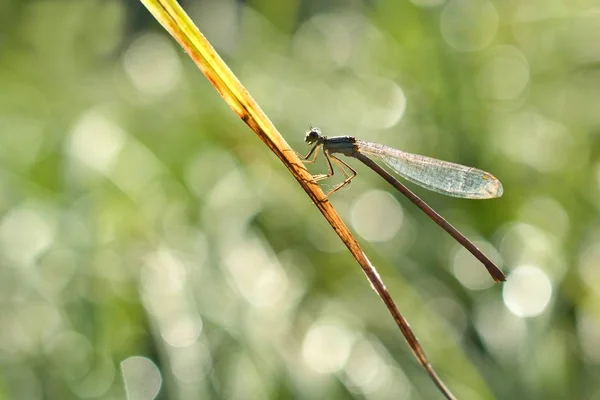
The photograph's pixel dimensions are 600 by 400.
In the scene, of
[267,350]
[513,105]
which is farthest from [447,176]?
[513,105]

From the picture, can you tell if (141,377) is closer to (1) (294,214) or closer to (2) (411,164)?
(1) (294,214)

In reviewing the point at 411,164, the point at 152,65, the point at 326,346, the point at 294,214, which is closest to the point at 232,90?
the point at 411,164

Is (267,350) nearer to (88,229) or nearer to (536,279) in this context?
(88,229)

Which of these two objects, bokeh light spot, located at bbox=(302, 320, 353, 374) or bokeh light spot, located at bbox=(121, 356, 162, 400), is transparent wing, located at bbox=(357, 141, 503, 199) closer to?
bokeh light spot, located at bbox=(302, 320, 353, 374)

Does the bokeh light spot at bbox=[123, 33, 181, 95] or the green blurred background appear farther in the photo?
the bokeh light spot at bbox=[123, 33, 181, 95]

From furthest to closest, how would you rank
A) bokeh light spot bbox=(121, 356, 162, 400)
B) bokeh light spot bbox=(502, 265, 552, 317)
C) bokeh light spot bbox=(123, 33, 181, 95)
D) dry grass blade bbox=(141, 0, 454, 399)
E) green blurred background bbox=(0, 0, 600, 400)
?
bokeh light spot bbox=(123, 33, 181, 95) → bokeh light spot bbox=(502, 265, 552, 317) → green blurred background bbox=(0, 0, 600, 400) → bokeh light spot bbox=(121, 356, 162, 400) → dry grass blade bbox=(141, 0, 454, 399)

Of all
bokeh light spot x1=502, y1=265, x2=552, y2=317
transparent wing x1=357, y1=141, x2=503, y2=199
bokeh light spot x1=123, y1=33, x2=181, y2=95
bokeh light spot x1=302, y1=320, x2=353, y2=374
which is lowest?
bokeh light spot x1=502, y1=265, x2=552, y2=317

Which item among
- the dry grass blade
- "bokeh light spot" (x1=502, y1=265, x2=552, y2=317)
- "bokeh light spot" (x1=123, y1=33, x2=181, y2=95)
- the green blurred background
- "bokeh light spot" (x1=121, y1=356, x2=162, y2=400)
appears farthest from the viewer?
"bokeh light spot" (x1=123, y1=33, x2=181, y2=95)

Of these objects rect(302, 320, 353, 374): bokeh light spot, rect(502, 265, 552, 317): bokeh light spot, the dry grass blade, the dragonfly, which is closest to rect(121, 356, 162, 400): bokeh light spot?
rect(302, 320, 353, 374): bokeh light spot
